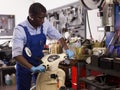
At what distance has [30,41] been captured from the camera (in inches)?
91.1

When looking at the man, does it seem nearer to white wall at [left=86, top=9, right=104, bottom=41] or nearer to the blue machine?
the blue machine

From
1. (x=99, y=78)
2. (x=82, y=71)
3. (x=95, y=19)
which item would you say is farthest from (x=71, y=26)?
(x=99, y=78)

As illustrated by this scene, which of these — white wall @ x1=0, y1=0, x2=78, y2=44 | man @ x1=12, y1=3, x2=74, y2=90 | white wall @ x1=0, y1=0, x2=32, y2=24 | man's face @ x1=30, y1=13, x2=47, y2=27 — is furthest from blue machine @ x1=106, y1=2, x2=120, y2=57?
white wall @ x1=0, y1=0, x2=32, y2=24

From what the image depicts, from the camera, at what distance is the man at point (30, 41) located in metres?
2.16

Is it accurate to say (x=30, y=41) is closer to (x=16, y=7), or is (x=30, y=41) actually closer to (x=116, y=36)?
(x=116, y=36)

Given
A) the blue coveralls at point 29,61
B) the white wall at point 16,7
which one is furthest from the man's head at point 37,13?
the white wall at point 16,7

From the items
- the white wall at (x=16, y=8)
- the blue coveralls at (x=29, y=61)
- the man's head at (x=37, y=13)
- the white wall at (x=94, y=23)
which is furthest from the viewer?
the white wall at (x=16, y=8)

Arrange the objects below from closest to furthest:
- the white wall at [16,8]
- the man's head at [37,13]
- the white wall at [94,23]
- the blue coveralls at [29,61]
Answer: the man's head at [37,13] → the blue coveralls at [29,61] → the white wall at [94,23] → the white wall at [16,8]

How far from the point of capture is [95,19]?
10.7 feet

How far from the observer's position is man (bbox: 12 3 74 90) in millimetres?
2156

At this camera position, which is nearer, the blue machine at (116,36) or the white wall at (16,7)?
the blue machine at (116,36)

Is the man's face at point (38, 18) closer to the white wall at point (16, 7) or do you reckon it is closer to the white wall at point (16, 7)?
the white wall at point (16, 7)

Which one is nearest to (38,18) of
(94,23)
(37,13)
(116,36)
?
(37,13)

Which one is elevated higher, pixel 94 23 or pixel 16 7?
Result: pixel 16 7
